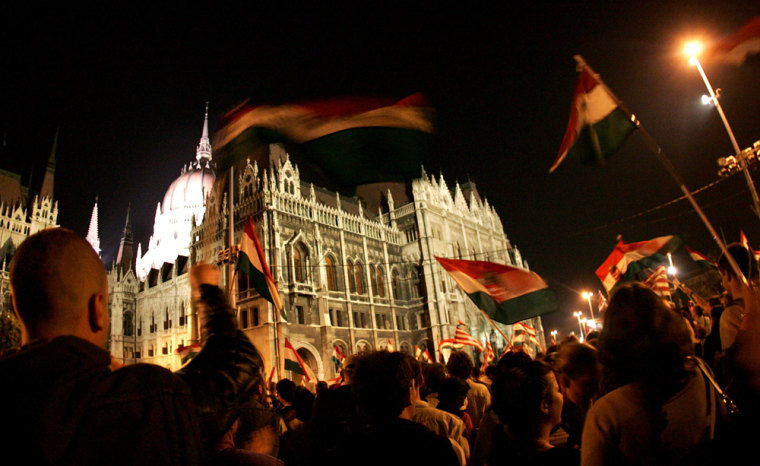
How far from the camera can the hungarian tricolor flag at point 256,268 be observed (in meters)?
12.7

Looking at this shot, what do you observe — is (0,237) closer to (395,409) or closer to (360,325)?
(360,325)

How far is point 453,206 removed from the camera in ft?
164

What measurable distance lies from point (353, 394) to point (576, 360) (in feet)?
5.45

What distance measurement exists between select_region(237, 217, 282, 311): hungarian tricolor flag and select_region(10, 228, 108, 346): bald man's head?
1107 cm

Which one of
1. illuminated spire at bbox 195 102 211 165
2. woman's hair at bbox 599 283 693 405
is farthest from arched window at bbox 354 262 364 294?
illuminated spire at bbox 195 102 211 165

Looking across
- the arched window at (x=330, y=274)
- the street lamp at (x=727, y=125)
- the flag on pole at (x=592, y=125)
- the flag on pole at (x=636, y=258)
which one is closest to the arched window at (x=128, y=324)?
the arched window at (x=330, y=274)

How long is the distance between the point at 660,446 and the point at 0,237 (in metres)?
61.5

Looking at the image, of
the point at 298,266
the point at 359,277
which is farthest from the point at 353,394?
the point at 359,277

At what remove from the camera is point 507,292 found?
9.64 m

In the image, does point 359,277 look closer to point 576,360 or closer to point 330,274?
point 330,274

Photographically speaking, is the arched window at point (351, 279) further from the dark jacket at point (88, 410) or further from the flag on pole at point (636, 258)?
the dark jacket at point (88, 410)

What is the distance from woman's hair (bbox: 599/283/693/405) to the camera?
2230 millimetres

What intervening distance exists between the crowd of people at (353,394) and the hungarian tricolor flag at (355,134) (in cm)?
437

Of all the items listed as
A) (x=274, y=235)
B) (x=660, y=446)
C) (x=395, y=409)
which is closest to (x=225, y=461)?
(x=395, y=409)
